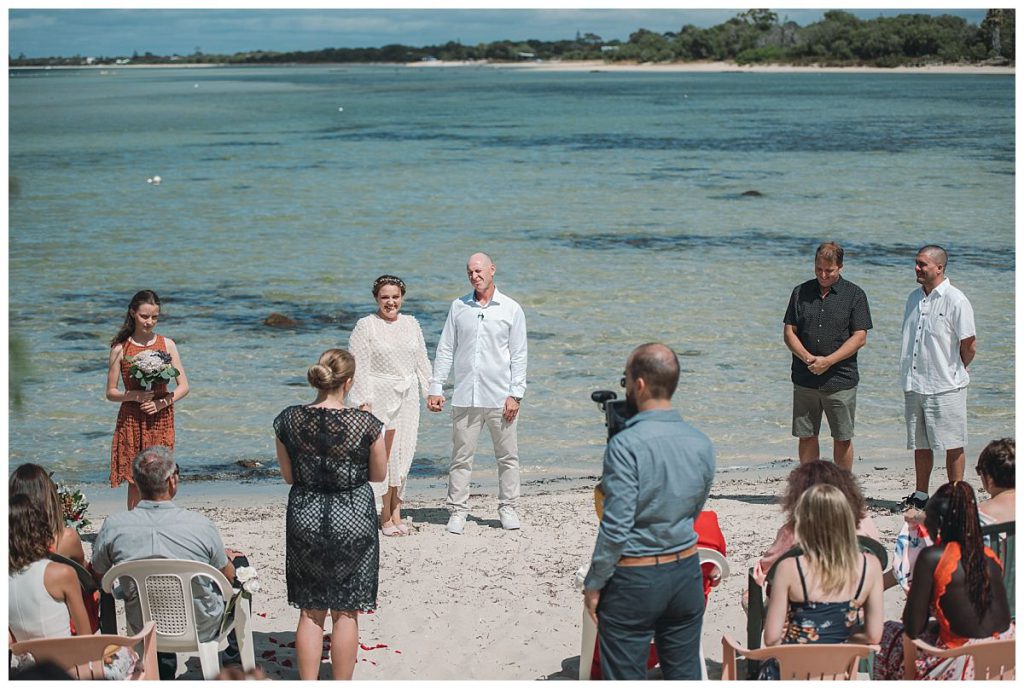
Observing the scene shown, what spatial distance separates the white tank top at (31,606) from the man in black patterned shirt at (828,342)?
4437mm

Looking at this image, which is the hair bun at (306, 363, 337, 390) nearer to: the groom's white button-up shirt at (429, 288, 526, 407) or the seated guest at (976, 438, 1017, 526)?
the groom's white button-up shirt at (429, 288, 526, 407)

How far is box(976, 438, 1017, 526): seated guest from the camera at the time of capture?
4.75m

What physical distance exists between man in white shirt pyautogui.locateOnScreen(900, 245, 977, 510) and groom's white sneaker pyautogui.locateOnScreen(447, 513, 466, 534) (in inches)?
101

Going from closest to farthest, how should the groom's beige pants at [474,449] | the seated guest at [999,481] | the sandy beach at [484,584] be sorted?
the seated guest at [999,481] < the sandy beach at [484,584] < the groom's beige pants at [474,449]

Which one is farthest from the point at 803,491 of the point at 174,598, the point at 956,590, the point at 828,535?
the point at 174,598

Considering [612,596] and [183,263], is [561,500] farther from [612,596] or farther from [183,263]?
[183,263]

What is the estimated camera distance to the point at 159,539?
4785 millimetres

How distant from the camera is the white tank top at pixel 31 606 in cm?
452

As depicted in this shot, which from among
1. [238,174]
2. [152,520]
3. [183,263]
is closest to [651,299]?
[183,263]

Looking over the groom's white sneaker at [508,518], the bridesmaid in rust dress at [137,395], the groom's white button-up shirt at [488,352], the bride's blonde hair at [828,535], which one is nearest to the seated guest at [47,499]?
the bridesmaid in rust dress at [137,395]

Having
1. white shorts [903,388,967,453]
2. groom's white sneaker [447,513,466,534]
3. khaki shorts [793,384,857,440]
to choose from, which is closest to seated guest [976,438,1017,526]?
white shorts [903,388,967,453]

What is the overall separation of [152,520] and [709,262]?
1654 centimetres

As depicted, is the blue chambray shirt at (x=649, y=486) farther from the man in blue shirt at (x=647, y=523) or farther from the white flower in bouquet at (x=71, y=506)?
the white flower in bouquet at (x=71, y=506)

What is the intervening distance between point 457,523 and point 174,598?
2.72 meters
